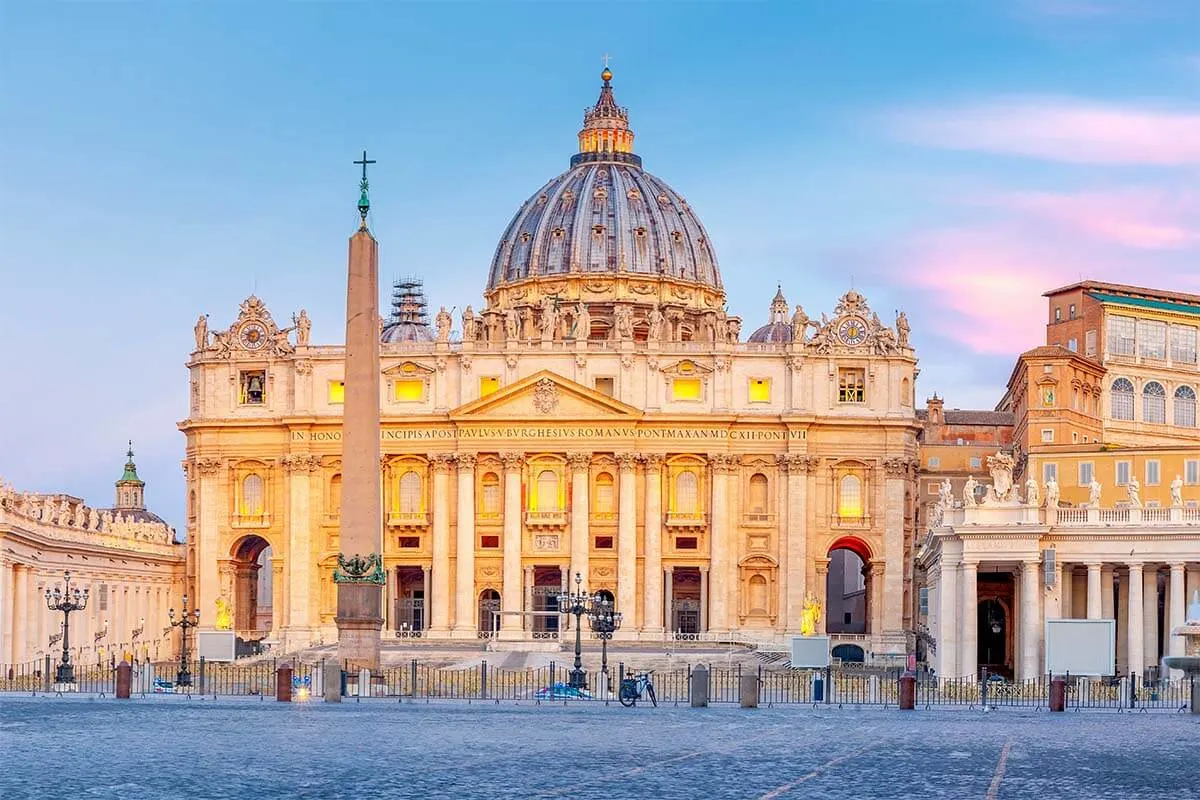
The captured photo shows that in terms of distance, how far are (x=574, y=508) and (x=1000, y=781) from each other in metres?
80.7

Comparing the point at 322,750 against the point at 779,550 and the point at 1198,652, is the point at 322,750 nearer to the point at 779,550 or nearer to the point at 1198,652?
the point at 1198,652

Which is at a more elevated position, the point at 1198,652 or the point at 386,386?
the point at 386,386

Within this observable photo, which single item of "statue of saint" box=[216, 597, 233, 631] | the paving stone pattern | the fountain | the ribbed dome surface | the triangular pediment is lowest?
"statue of saint" box=[216, 597, 233, 631]

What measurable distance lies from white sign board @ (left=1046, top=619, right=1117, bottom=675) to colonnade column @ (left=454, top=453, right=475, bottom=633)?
173 ft

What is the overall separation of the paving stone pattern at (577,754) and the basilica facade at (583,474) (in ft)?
196

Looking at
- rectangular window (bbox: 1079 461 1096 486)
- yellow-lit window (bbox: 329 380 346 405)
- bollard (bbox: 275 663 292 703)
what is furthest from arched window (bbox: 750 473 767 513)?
bollard (bbox: 275 663 292 703)

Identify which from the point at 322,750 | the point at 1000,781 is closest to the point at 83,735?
the point at 322,750

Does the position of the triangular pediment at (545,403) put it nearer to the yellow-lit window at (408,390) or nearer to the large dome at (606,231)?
the yellow-lit window at (408,390)

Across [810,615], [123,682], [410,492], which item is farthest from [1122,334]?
[123,682]

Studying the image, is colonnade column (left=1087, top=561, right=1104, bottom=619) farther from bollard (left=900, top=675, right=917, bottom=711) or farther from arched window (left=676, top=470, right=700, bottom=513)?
arched window (left=676, top=470, right=700, bottom=513)

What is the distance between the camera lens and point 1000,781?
106 ft

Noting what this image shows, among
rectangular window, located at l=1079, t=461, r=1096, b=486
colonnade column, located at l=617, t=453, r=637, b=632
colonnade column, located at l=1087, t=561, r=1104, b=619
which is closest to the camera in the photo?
colonnade column, located at l=1087, t=561, r=1104, b=619

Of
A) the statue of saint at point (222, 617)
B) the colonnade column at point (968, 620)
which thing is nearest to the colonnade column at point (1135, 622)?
the colonnade column at point (968, 620)

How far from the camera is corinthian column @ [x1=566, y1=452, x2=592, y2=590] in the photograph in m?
113
